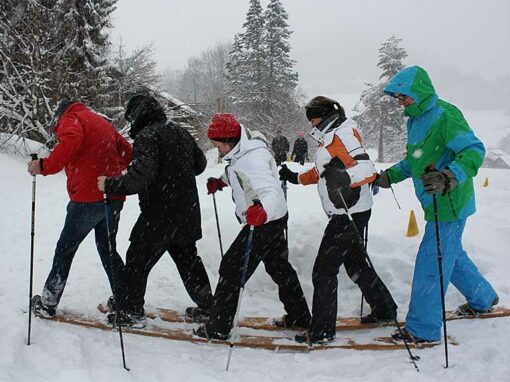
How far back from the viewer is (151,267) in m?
3.85

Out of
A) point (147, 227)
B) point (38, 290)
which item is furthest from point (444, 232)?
point (38, 290)

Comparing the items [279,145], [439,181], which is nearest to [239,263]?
[439,181]

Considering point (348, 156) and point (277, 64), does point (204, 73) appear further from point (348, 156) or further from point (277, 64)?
point (348, 156)

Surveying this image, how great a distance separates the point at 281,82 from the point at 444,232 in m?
33.5

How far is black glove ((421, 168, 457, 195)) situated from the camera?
9.95 ft

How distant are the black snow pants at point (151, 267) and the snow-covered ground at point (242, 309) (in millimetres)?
390

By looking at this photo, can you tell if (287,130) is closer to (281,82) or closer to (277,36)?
(281,82)

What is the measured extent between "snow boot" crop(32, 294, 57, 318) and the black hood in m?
1.78

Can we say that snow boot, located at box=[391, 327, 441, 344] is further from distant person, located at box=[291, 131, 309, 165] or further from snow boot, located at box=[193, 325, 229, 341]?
distant person, located at box=[291, 131, 309, 165]

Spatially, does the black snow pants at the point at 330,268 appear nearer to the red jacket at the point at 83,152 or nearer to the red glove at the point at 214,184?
the red glove at the point at 214,184

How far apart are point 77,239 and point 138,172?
99cm

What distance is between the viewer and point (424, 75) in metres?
3.53

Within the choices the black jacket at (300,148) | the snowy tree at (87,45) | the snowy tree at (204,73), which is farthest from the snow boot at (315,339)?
the snowy tree at (204,73)

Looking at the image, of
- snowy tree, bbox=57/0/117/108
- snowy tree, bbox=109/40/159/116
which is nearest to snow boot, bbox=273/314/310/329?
snowy tree, bbox=57/0/117/108
